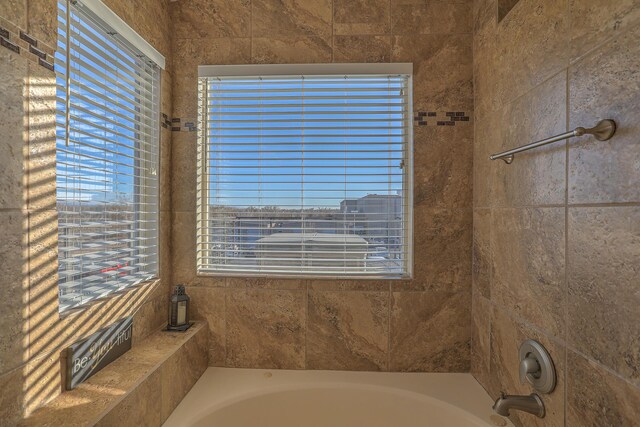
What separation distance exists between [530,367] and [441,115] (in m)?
1.18

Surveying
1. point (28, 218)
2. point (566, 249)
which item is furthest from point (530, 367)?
point (28, 218)

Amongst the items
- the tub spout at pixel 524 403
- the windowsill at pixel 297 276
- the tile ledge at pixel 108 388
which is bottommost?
the tub spout at pixel 524 403

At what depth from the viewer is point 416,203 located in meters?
1.66

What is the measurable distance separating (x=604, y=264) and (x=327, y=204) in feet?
3.77

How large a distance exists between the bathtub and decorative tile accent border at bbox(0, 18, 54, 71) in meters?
1.40

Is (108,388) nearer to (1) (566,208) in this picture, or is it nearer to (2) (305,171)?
(2) (305,171)

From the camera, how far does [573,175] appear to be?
96 cm

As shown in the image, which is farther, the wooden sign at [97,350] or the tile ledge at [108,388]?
the wooden sign at [97,350]

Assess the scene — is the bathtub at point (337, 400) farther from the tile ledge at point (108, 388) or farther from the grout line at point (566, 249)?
the grout line at point (566, 249)

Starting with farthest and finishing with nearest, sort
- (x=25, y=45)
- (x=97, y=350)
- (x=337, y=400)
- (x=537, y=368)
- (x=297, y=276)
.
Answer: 1. (x=297, y=276)
2. (x=337, y=400)
3. (x=97, y=350)
4. (x=537, y=368)
5. (x=25, y=45)

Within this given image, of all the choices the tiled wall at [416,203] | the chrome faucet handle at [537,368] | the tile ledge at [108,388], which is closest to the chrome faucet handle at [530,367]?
the chrome faucet handle at [537,368]

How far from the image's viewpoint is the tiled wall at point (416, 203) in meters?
1.65

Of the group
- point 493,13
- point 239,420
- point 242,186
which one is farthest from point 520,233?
point 239,420

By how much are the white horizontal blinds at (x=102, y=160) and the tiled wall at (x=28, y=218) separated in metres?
0.06
